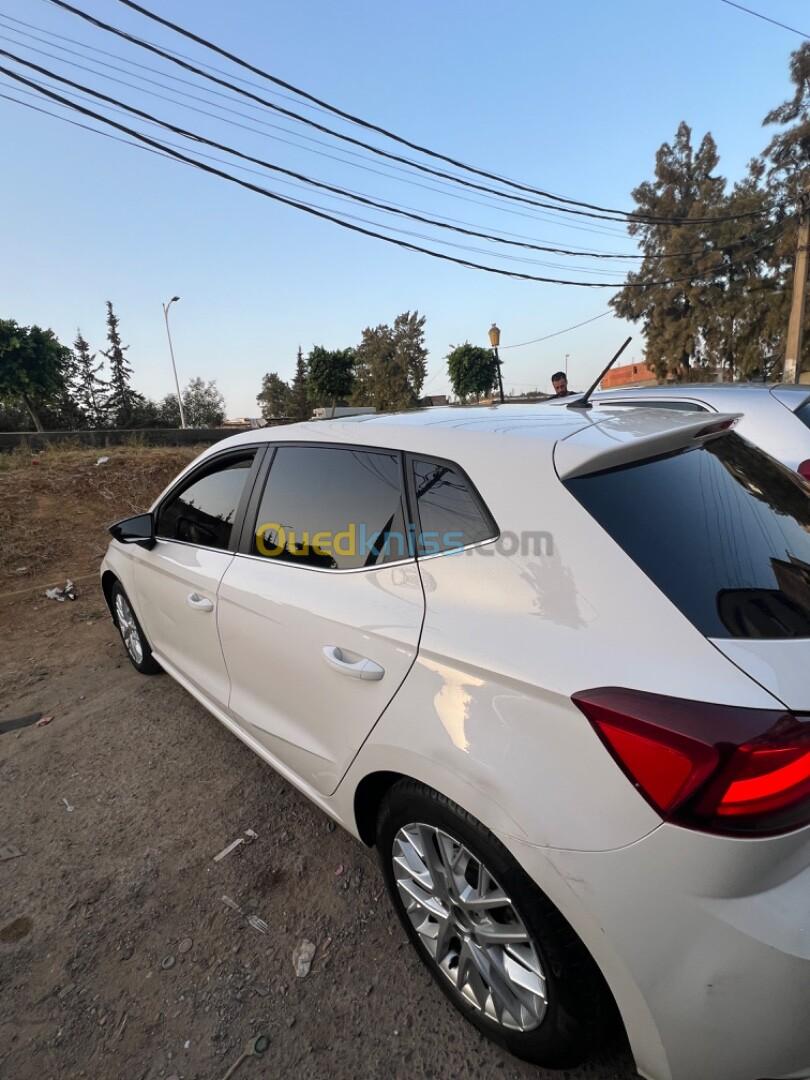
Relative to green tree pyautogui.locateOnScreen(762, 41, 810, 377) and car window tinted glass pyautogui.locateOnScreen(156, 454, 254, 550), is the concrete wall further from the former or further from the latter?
green tree pyautogui.locateOnScreen(762, 41, 810, 377)

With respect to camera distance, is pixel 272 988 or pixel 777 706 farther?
pixel 272 988

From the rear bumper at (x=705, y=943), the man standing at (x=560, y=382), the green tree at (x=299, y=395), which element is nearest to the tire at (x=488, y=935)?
the rear bumper at (x=705, y=943)

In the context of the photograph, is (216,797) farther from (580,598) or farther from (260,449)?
(580,598)

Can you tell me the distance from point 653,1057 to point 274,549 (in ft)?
5.82

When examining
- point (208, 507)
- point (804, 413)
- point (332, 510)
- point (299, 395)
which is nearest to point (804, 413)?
point (804, 413)

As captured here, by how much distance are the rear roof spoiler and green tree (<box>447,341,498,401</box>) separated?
48.1 metres

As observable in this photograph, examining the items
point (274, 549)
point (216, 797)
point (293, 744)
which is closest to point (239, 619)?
point (274, 549)

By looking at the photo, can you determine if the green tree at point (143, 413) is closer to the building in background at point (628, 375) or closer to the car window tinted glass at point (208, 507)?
the building in background at point (628, 375)

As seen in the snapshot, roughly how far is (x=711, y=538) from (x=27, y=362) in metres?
37.6

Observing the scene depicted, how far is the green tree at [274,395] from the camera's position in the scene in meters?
86.1

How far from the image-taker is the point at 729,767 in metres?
0.97

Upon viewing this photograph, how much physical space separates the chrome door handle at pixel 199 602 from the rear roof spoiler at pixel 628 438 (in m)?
1.68

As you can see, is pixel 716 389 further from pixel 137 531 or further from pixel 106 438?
pixel 106 438

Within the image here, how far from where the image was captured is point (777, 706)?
38.0 inches
